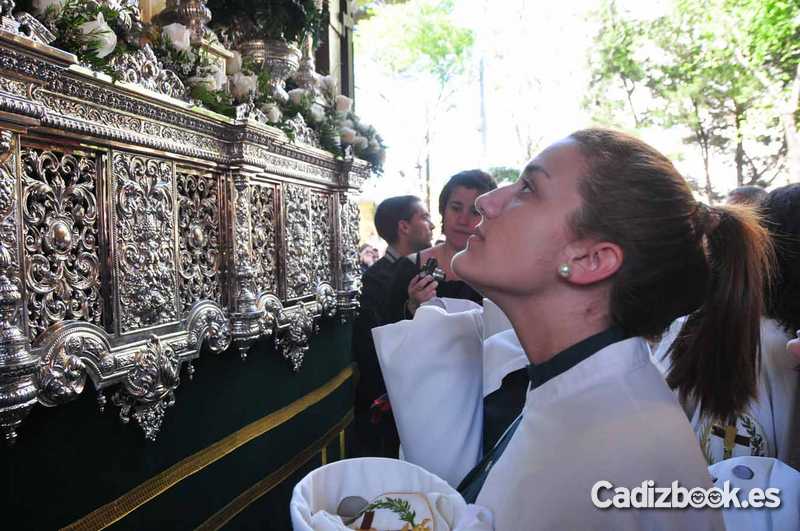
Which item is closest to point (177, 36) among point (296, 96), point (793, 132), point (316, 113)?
point (296, 96)

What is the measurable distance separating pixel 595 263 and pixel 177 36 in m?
1.90

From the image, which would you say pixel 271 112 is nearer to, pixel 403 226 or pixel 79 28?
pixel 79 28

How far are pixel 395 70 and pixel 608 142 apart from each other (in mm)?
19424

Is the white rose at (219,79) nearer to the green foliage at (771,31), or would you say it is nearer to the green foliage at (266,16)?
the green foliage at (266,16)

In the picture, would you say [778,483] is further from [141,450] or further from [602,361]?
[141,450]

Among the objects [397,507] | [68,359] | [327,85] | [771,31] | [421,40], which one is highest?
[421,40]

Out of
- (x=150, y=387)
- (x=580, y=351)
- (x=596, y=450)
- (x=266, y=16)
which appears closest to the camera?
(x=596, y=450)

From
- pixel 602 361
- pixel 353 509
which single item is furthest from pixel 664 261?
pixel 353 509

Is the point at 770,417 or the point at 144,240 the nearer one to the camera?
the point at 770,417

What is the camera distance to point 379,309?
3.61 metres

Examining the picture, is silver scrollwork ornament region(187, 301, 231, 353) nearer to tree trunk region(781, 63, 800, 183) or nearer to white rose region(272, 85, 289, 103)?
white rose region(272, 85, 289, 103)

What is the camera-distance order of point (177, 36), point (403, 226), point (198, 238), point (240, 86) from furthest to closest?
point (403, 226)
point (240, 86)
point (198, 238)
point (177, 36)

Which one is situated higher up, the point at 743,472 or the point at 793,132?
the point at 793,132

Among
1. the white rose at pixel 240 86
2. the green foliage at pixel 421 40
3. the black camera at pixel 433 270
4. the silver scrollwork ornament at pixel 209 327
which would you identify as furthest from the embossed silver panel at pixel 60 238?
the green foliage at pixel 421 40
